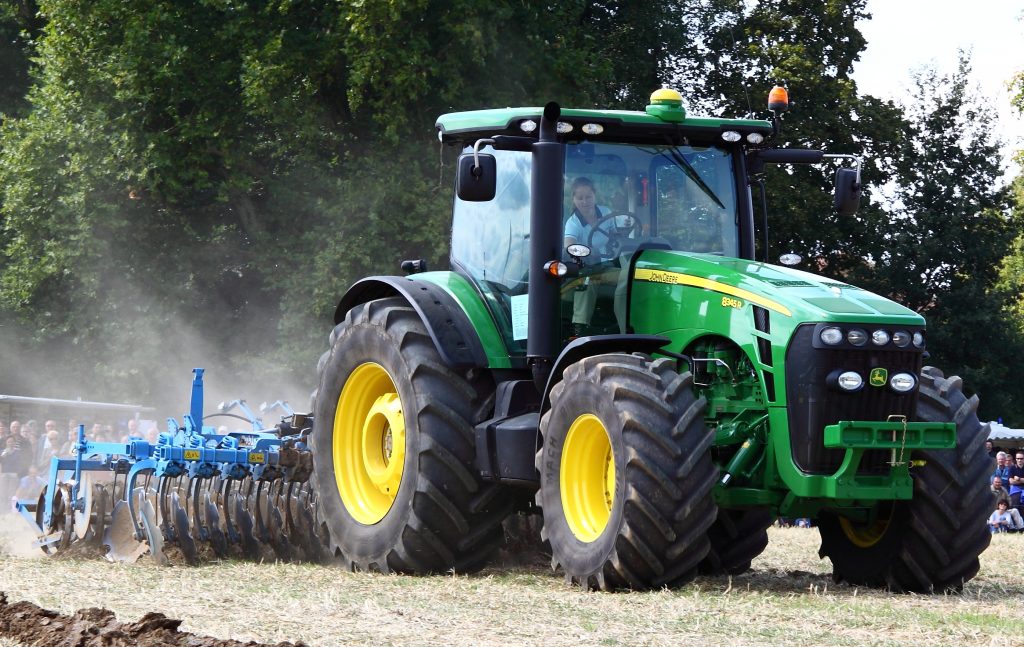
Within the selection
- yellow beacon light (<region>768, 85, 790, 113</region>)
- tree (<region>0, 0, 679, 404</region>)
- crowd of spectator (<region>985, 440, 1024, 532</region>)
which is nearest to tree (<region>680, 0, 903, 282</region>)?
tree (<region>0, 0, 679, 404</region>)

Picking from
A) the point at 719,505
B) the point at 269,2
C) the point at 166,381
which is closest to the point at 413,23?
the point at 269,2

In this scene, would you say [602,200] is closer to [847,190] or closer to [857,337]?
[847,190]

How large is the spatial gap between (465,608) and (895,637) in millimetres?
1928

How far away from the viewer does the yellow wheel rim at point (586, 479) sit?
24.2 feet

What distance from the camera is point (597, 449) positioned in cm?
743

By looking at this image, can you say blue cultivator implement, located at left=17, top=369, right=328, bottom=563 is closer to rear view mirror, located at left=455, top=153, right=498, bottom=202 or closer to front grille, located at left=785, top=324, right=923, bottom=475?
rear view mirror, located at left=455, top=153, right=498, bottom=202

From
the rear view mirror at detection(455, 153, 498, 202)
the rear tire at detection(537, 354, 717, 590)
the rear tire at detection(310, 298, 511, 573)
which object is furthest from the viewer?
the rear tire at detection(310, 298, 511, 573)

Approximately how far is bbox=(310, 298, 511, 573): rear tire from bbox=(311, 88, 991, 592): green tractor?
1 cm

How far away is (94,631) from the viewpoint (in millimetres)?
5664

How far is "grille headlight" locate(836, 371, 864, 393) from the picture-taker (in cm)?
707

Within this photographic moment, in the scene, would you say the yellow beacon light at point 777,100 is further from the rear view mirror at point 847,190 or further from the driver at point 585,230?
the driver at point 585,230

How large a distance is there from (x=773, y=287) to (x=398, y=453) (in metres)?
2.54

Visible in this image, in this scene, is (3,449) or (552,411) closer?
(552,411)

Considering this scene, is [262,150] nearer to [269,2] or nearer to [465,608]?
[269,2]
